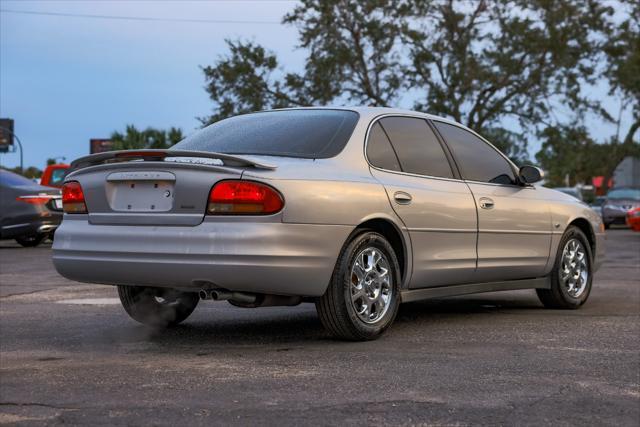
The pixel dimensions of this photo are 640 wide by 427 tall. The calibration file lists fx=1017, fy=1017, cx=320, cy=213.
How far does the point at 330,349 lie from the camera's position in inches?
239

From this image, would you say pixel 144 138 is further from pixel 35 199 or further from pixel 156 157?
pixel 156 157

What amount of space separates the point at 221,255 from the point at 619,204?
32597mm

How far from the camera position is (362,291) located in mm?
6328

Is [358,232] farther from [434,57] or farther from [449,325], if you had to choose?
[434,57]

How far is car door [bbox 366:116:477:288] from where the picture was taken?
6.75 meters

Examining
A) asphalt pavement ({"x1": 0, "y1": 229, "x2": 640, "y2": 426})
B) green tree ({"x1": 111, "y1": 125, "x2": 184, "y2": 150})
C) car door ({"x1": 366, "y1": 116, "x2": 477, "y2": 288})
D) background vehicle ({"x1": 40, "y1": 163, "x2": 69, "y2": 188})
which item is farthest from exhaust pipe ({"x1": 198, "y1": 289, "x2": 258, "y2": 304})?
green tree ({"x1": 111, "y1": 125, "x2": 184, "y2": 150})

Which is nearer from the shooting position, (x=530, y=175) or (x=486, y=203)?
(x=486, y=203)

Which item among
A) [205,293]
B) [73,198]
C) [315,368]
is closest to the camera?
[315,368]

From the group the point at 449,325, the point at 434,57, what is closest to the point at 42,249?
the point at 449,325

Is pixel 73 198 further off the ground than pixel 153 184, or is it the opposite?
pixel 153 184

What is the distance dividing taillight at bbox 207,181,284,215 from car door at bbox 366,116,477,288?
3.29ft

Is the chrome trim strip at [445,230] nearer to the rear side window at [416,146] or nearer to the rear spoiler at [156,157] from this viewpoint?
the rear side window at [416,146]

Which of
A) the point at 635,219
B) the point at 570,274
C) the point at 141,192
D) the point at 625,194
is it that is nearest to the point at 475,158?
the point at 570,274

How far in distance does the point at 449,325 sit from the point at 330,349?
5.00ft
